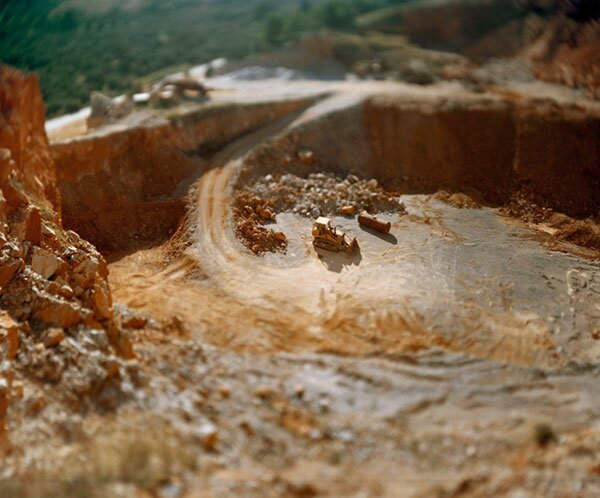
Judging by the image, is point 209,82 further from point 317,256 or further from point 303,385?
point 303,385

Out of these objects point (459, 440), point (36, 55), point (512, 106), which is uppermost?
point (36, 55)

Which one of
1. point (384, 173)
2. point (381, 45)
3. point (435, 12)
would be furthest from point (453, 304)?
point (435, 12)

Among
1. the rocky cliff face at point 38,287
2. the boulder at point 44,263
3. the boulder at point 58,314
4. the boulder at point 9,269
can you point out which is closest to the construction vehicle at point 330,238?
the rocky cliff face at point 38,287

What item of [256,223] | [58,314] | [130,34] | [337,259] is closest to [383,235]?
[337,259]

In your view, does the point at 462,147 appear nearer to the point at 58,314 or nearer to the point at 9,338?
the point at 58,314

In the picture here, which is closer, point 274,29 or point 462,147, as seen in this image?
point 462,147

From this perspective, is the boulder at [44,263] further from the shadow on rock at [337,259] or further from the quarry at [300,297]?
the shadow on rock at [337,259]

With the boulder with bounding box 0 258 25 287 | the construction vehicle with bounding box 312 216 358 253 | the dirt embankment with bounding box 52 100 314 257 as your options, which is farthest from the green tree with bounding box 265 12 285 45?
the boulder with bounding box 0 258 25 287

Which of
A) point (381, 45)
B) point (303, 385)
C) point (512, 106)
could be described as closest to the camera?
point (303, 385)

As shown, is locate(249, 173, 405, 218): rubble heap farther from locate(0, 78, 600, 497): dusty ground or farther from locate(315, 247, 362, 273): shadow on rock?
locate(315, 247, 362, 273): shadow on rock
